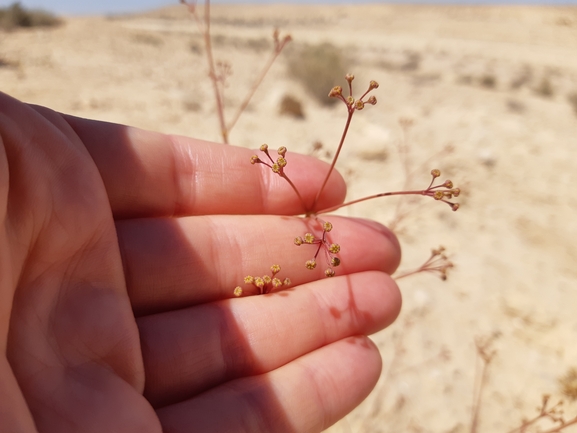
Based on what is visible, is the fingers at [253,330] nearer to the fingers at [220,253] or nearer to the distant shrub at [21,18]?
the fingers at [220,253]

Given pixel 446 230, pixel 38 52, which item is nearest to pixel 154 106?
pixel 446 230

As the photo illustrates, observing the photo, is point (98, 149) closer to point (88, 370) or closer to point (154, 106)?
point (88, 370)

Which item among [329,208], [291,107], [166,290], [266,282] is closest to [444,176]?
[291,107]

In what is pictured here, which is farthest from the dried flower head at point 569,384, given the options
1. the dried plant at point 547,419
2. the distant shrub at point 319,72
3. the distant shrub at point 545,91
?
the distant shrub at point 545,91

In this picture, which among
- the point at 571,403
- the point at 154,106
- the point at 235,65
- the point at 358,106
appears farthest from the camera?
the point at 235,65

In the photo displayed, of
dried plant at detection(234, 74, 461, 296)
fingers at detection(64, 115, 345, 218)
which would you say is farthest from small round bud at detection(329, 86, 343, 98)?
fingers at detection(64, 115, 345, 218)

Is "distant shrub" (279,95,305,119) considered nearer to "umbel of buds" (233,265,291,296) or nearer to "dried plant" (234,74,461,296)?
"dried plant" (234,74,461,296)

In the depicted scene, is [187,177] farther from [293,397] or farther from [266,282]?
[293,397]
